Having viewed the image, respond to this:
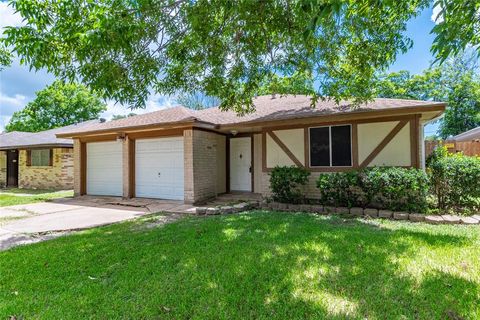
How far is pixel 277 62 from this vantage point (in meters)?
7.22

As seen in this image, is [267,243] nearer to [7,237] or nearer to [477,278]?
[477,278]

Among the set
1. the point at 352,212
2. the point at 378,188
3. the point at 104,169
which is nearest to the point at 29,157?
the point at 104,169

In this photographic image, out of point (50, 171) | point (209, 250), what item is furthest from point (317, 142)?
point (50, 171)

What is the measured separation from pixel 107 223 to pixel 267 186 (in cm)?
492

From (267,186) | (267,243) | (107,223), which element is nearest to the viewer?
(267,243)

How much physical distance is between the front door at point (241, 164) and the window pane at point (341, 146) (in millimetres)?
3547

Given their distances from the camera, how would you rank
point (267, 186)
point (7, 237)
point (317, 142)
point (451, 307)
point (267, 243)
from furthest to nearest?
point (267, 186) < point (317, 142) < point (7, 237) < point (267, 243) < point (451, 307)

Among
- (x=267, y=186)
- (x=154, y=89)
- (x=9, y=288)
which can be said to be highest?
(x=154, y=89)

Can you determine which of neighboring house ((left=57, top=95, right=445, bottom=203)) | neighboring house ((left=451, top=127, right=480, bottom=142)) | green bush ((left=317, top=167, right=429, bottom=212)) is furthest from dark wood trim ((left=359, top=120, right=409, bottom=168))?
neighboring house ((left=451, top=127, right=480, bottom=142))

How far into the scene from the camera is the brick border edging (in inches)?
248

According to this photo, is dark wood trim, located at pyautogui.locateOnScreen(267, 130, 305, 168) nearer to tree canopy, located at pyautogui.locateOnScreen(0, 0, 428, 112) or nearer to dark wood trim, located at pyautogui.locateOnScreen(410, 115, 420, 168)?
tree canopy, located at pyautogui.locateOnScreen(0, 0, 428, 112)

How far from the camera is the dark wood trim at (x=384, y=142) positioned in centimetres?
763

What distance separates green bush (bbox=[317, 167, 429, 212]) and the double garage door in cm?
528

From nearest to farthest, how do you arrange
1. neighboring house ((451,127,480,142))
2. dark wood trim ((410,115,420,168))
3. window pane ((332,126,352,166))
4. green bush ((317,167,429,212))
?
green bush ((317,167,429,212))
dark wood trim ((410,115,420,168))
window pane ((332,126,352,166))
neighboring house ((451,127,480,142))
